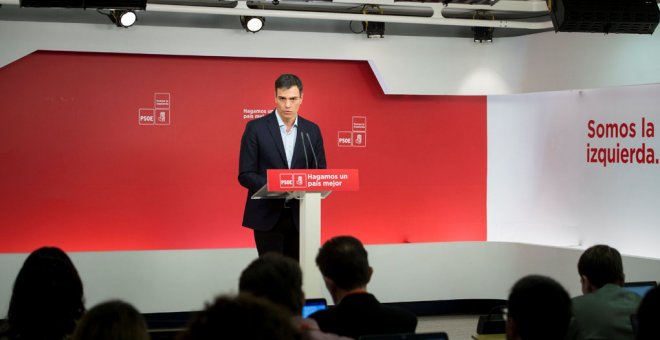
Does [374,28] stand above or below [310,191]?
above

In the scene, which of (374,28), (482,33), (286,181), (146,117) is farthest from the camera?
(482,33)

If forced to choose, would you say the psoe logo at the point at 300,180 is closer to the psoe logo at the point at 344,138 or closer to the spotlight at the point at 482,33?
the psoe logo at the point at 344,138

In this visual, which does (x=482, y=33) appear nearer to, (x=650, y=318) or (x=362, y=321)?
(x=362, y=321)

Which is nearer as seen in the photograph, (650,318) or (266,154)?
(650,318)

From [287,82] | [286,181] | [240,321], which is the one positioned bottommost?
[240,321]

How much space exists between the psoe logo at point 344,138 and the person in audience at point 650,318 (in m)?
6.53

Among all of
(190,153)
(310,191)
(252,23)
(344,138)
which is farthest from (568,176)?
(310,191)

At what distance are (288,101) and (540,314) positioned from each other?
301cm

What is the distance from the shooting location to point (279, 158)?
18.3 feet

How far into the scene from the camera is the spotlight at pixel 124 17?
289 inches

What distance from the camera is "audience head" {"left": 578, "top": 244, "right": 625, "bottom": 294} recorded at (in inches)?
160

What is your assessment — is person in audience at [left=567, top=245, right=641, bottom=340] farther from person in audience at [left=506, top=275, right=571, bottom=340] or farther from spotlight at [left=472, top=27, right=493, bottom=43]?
spotlight at [left=472, top=27, right=493, bottom=43]

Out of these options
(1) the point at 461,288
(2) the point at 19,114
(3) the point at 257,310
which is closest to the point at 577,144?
(1) the point at 461,288

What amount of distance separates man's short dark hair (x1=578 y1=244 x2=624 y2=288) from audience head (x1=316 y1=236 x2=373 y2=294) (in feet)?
4.01
